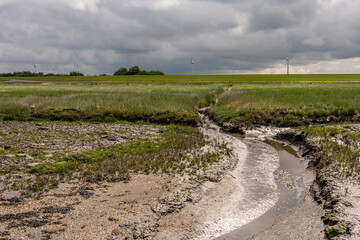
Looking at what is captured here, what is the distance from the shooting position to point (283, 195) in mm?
10516

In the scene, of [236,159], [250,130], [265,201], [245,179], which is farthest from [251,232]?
[250,130]

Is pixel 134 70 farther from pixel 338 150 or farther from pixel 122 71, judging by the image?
pixel 338 150

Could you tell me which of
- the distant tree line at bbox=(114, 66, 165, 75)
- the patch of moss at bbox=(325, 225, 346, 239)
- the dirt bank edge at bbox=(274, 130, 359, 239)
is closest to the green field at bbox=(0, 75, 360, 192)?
the dirt bank edge at bbox=(274, 130, 359, 239)

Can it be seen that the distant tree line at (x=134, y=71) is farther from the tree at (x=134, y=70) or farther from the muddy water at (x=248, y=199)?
the muddy water at (x=248, y=199)

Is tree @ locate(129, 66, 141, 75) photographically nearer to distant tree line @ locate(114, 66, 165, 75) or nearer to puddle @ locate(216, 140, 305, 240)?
distant tree line @ locate(114, 66, 165, 75)

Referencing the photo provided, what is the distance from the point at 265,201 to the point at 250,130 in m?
13.8

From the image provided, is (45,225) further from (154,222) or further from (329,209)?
(329,209)

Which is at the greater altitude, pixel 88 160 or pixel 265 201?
pixel 88 160

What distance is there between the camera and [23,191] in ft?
29.2

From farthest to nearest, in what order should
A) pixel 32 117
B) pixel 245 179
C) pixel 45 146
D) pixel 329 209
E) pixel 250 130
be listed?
pixel 32 117
pixel 250 130
pixel 45 146
pixel 245 179
pixel 329 209

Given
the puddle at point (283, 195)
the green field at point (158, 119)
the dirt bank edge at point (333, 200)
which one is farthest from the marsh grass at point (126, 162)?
the dirt bank edge at point (333, 200)

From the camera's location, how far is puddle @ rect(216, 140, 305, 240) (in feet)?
26.3

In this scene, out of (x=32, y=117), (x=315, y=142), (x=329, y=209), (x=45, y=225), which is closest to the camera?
(x=45, y=225)

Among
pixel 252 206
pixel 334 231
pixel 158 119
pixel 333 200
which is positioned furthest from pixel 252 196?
pixel 158 119
